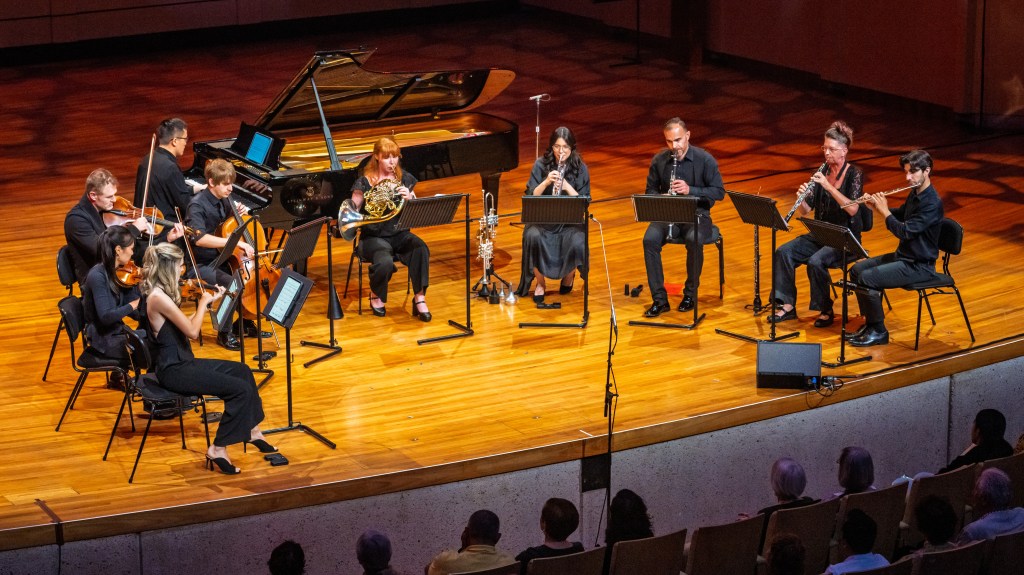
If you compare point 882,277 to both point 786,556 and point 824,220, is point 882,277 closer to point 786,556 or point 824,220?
point 824,220

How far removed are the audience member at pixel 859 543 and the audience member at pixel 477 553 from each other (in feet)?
3.99

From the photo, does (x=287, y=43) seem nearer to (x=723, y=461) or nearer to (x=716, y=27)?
(x=716, y=27)

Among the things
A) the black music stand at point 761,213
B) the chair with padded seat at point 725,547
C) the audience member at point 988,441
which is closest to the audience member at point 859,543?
the chair with padded seat at point 725,547

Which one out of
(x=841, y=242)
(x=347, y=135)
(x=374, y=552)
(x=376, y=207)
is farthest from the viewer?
(x=347, y=135)

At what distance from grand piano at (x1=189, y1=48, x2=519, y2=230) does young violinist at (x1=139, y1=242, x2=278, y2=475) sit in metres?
1.82

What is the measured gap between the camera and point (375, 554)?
4848 millimetres

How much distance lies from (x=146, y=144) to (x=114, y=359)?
5.62 m

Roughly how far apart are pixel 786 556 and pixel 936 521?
719mm

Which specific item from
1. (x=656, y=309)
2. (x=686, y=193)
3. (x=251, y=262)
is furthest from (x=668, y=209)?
(x=251, y=262)

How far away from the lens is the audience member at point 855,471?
18.4 ft

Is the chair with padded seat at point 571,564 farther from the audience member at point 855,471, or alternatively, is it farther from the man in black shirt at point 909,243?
the man in black shirt at point 909,243

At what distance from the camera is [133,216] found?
7.27 metres

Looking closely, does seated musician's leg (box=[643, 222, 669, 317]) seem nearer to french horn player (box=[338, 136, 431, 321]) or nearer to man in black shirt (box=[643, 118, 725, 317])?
man in black shirt (box=[643, 118, 725, 317])

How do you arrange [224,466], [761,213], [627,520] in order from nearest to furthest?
1. [627,520]
2. [224,466]
3. [761,213]
